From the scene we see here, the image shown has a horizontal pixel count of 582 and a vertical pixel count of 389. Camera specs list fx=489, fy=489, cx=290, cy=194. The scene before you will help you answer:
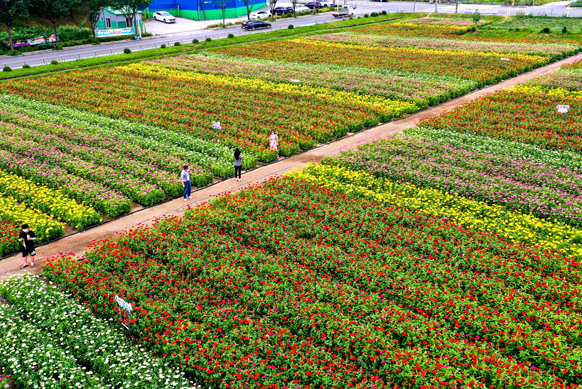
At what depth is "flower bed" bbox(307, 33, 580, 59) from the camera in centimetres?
4731

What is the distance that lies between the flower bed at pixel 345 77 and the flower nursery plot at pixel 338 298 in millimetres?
18877

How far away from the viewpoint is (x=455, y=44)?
5191cm

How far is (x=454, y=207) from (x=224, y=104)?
18.2 meters

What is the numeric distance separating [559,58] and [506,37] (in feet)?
48.2

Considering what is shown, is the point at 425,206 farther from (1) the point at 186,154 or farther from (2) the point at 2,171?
(2) the point at 2,171

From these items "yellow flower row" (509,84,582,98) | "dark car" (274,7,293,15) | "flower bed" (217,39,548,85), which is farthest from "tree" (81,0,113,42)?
"yellow flower row" (509,84,582,98)

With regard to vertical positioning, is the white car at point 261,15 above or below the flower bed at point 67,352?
above

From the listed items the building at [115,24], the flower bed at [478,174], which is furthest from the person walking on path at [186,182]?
the building at [115,24]

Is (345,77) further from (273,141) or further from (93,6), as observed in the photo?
(93,6)

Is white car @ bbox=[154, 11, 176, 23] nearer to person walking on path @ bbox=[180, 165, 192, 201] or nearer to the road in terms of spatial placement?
the road

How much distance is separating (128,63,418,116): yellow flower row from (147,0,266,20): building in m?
43.4

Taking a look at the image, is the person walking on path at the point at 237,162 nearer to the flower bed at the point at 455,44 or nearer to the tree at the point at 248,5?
the flower bed at the point at 455,44

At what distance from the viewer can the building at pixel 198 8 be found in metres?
83.9

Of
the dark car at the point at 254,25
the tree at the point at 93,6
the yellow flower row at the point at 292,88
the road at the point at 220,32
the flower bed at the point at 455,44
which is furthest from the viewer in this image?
the dark car at the point at 254,25
